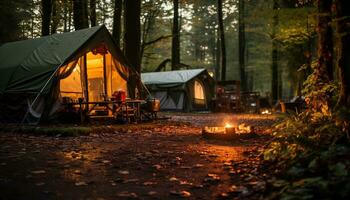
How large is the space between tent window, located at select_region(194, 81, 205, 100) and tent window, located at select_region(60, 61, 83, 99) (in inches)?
489

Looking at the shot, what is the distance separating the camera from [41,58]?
1290 centimetres

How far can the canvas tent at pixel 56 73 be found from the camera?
1184cm

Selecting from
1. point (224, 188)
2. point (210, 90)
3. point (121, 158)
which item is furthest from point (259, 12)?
point (210, 90)

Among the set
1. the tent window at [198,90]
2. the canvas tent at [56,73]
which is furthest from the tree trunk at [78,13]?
the tent window at [198,90]

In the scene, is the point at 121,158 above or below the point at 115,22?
below

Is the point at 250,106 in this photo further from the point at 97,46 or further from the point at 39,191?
the point at 39,191

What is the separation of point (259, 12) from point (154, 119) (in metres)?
5.75

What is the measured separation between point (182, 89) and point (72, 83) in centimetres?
1141

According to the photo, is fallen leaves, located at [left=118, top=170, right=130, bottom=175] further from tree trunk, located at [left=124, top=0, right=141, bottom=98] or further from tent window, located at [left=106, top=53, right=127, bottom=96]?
tree trunk, located at [left=124, top=0, right=141, bottom=98]

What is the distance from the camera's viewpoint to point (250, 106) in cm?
2361

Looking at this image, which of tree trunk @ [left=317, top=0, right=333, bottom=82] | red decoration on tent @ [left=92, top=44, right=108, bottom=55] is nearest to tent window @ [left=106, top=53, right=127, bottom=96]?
red decoration on tent @ [left=92, top=44, right=108, bottom=55]

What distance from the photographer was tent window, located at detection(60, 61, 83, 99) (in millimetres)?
12244

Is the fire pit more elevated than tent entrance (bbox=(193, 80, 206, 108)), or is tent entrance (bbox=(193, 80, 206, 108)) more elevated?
tent entrance (bbox=(193, 80, 206, 108))

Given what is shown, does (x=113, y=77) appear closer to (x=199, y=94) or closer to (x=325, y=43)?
(x=325, y=43)
